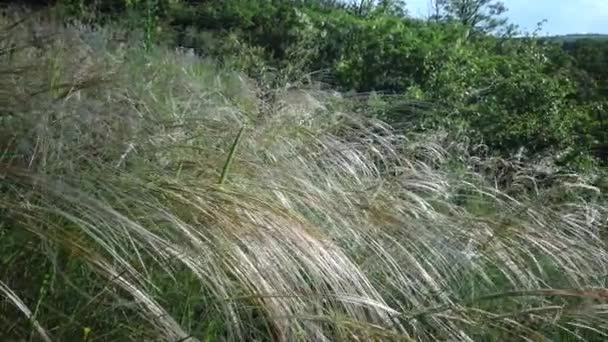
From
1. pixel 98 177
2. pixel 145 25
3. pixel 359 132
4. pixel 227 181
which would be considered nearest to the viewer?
pixel 98 177

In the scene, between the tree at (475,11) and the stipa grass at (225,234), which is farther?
the tree at (475,11)

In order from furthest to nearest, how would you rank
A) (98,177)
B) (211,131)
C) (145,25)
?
(145,25)
(211,131)
(98,177)

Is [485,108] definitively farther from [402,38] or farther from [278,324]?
[278,324]

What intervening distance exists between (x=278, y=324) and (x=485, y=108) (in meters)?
5.33

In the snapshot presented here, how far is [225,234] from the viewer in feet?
9.47

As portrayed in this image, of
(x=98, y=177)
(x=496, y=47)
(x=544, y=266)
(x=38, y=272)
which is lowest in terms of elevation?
(x=496, y=47)

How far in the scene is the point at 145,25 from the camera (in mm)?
8906

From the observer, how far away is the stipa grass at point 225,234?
275 cm

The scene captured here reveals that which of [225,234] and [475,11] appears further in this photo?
[475,11]

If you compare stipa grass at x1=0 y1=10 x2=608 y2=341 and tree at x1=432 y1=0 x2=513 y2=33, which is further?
tree at x1=432 y1=0 x2=513 y2=33

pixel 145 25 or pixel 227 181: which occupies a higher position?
pixel 227 181

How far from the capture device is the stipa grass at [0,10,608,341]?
275 cm

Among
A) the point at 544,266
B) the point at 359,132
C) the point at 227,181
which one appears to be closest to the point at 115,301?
the point at 227,181

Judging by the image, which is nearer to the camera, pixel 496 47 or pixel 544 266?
pixel 544 266
